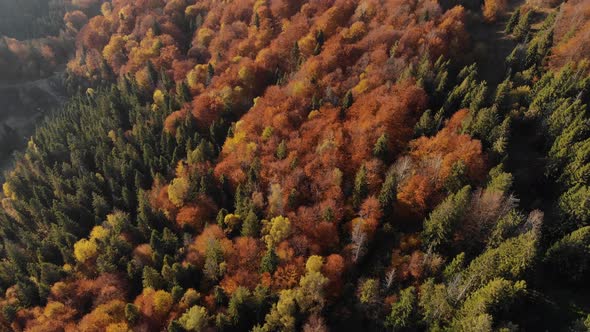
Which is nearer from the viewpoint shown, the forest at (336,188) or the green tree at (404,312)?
the green tree at (404,312)

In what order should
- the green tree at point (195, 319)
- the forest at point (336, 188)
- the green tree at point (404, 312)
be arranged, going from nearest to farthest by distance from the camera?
the green tree at point (404, 312)
the forest at point (336, 188)
the green tree at point (195, 319)

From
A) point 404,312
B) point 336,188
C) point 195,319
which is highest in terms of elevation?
point 336,188

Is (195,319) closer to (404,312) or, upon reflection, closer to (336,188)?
(404,312)

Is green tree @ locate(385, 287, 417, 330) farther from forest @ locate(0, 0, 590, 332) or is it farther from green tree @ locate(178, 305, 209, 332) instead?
green tree @ locate(178, 305, 209, 332)

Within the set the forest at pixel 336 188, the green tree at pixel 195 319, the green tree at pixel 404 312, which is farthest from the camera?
the green tree at pixel 195 319

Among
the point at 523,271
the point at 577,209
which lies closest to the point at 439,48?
the point at 577,209

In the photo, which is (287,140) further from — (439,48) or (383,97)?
(439,48)

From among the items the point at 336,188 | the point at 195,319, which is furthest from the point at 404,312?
the point at 195,319

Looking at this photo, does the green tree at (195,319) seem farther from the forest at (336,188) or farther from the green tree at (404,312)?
the green tree at (404,312)

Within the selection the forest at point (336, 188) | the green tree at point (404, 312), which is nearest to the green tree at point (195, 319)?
the forest at point (336, 188)
